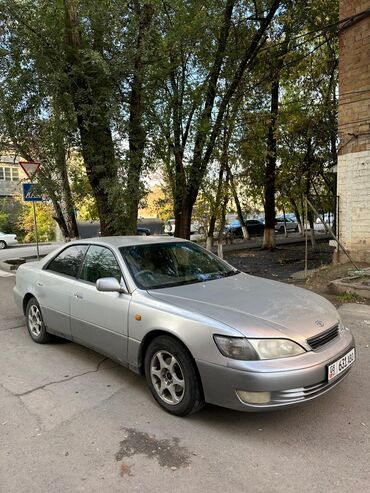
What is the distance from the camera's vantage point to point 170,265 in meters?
4.37

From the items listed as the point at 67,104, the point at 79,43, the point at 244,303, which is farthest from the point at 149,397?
the point at 79,43

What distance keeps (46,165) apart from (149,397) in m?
7.62

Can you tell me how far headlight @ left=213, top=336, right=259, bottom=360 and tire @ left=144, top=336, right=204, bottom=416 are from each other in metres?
0.31

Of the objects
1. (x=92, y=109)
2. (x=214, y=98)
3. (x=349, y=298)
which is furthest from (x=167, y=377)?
(x=214, y=98)

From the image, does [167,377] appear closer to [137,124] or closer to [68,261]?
[68,261]

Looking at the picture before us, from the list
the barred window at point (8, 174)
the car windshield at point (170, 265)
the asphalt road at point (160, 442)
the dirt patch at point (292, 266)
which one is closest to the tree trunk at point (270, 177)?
the dirt patch at point (292, 266)

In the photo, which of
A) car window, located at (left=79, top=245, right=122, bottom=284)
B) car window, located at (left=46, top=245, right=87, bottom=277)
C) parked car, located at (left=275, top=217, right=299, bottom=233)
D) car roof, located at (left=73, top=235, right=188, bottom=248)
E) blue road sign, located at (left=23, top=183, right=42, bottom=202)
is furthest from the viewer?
parked car, located at (left=275, top=217, right=299, bottom=233)

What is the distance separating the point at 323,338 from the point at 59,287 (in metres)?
2.89

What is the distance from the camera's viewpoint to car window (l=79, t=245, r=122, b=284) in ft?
13.9

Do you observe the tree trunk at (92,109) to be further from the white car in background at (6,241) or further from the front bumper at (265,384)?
the white car in background at (6,241)

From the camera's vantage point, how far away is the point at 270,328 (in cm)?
→ 309

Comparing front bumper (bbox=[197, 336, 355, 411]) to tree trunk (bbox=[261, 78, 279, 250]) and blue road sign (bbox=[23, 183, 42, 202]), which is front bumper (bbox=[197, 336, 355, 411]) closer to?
blue road sign (bbox=[23, 183, 42, 202])

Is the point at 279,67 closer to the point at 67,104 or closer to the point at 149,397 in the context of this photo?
the point at 67,104

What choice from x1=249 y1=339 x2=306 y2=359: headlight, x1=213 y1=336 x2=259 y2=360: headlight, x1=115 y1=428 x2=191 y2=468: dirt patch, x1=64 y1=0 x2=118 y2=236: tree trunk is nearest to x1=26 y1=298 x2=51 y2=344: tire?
x1=115 y1=428 x2=191 y2=468: dirt patch
